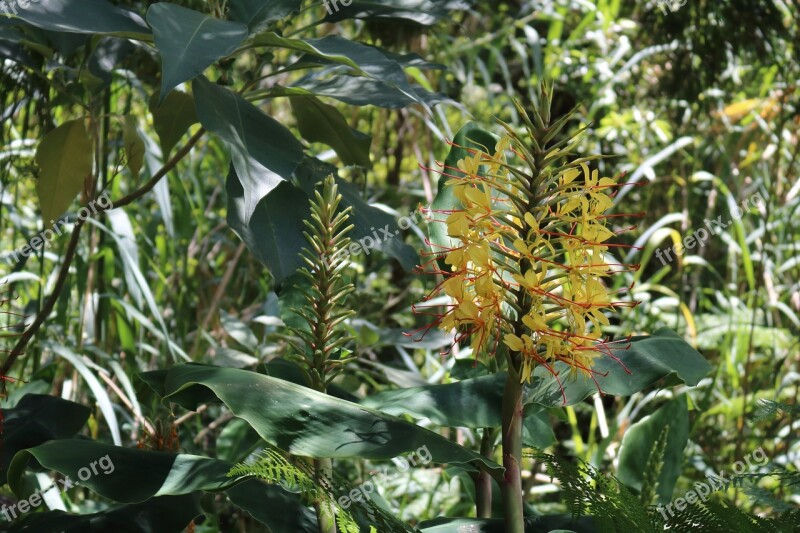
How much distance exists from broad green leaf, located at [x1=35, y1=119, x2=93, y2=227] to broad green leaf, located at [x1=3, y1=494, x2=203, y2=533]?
53 cm

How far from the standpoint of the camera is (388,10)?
143 cm

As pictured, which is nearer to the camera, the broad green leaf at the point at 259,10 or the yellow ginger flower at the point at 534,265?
the yellow ginger flower at the point at 534,265

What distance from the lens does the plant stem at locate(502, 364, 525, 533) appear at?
854 mm

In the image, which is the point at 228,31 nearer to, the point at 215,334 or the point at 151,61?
the point at 151,61

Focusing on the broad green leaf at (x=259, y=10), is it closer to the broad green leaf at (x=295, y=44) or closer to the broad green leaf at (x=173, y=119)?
the broad green leaf at (x=295, y=44)

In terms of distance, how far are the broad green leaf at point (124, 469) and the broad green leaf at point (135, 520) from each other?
0.27 feet

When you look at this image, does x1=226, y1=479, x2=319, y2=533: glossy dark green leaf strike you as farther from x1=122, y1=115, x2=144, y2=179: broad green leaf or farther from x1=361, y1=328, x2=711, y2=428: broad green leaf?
x1=122, y1=115, x2=144, y2=179: broad green leaf

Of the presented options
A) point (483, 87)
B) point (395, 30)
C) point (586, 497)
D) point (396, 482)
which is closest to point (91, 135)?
point (395, 30)

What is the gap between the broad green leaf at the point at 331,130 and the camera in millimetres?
1448

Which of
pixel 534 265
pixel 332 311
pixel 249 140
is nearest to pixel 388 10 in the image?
pixel 249 140

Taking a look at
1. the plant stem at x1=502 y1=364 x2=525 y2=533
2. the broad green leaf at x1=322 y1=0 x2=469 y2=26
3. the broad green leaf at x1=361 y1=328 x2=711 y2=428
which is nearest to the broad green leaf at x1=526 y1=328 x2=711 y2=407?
the broad green leaf at x1=361 y1=328 x2=711 y2=428

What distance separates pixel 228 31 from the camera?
1.07 metres

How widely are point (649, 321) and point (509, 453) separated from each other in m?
1.95

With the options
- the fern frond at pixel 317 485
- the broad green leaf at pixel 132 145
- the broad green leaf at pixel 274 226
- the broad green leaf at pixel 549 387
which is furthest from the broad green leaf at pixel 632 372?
the broad green leaf at pixel 132 145
